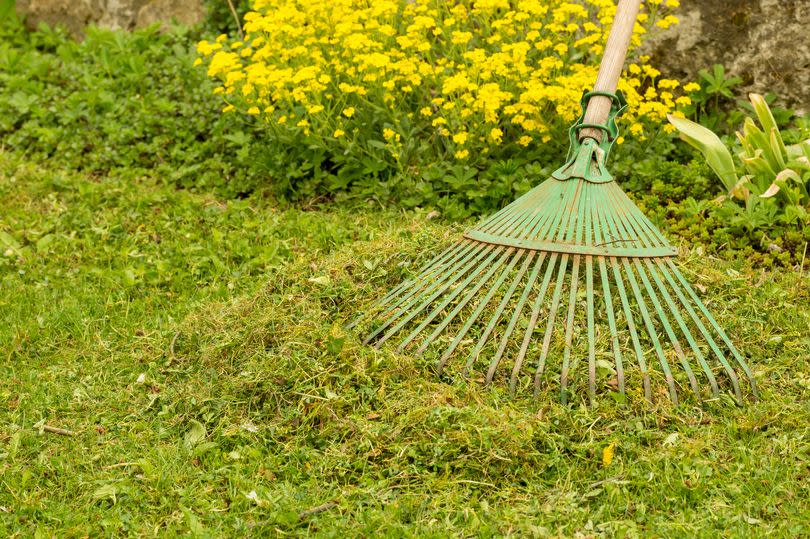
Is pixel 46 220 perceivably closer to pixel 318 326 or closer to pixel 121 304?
pixel 121 304

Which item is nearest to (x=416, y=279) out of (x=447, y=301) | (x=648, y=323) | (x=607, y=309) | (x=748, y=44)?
(x=447, y=301)

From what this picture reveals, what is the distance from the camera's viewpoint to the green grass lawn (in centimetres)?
Answer: 243

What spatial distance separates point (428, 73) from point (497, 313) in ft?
5.11

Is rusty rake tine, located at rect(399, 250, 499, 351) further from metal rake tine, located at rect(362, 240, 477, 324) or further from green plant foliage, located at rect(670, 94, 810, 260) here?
green plant foliage, located at rect(670, 94, 810, 260)

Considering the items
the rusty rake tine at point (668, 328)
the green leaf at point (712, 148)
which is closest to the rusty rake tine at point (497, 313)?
the rusty rake tine at point (668, 328)

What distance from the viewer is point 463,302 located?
2.97 m

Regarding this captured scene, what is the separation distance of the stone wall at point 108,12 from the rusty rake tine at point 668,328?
12.9 feet

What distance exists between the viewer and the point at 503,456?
253cm

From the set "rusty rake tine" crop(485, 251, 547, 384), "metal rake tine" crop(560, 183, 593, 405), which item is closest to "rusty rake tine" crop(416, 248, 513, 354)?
"rusty rake tine" crop(485, 251, 547, 384)

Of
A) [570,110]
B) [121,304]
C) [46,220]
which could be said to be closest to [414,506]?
[121,304]

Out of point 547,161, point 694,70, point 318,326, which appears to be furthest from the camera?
point 694,70

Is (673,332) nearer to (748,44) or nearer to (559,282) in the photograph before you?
(559,282)

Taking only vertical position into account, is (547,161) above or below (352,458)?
above

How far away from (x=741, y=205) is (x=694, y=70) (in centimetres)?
92
